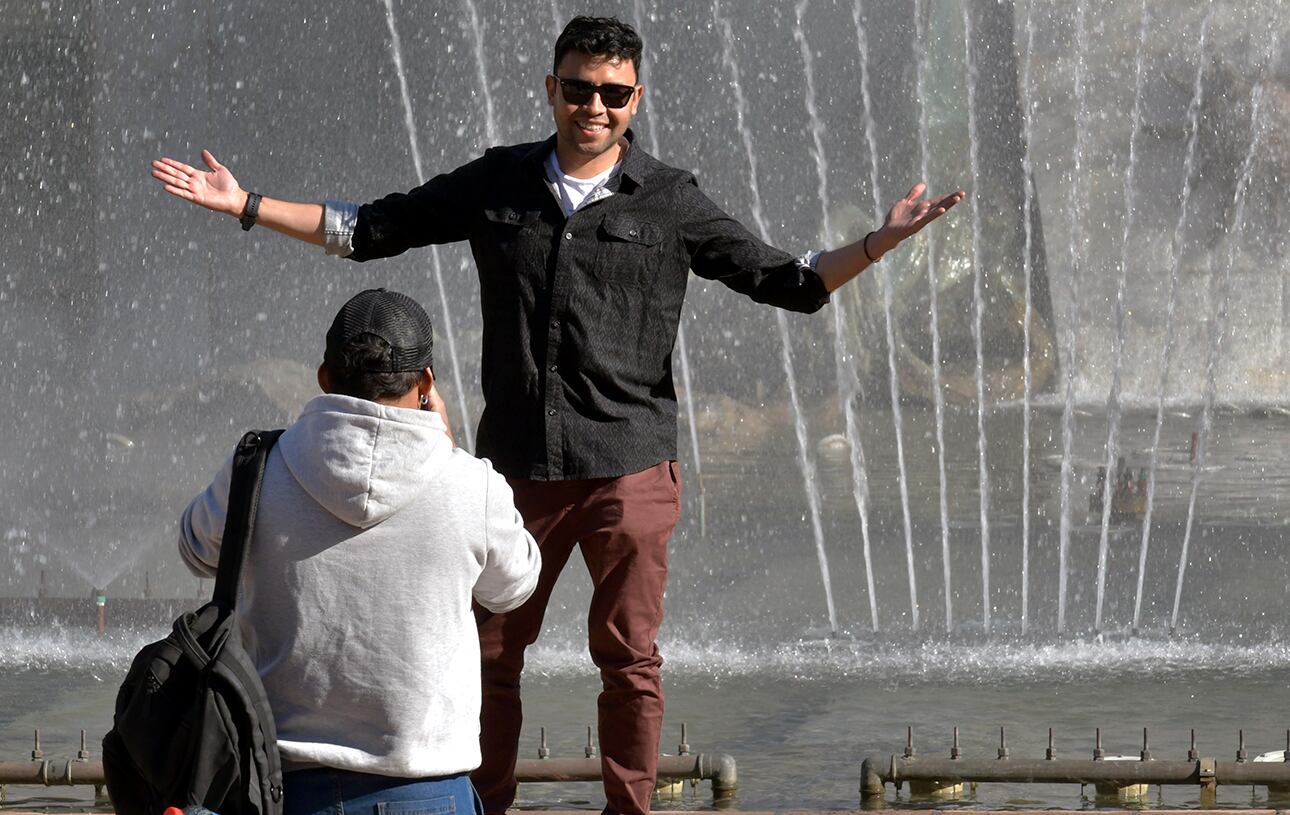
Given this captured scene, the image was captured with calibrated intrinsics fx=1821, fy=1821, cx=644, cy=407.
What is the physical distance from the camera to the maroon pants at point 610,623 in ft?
9.80

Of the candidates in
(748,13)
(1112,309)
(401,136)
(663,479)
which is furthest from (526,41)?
(663,479)

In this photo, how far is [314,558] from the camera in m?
2.07

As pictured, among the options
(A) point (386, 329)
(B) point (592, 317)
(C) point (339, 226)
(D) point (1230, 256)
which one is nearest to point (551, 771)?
(B) point (592, 317)

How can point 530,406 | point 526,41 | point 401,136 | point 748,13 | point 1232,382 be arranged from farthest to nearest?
point 1232,382 → point 748,13 → point 401,136 → point 526,41 → point 530,406

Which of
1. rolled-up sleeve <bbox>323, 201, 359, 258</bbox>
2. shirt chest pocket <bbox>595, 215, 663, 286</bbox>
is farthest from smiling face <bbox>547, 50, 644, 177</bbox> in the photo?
rolled-up sleeve <bbox>323, 201, 359, 258</bbox>

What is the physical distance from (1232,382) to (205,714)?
26615 mm

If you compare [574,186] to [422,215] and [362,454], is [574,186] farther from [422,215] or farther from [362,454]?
[362,454]

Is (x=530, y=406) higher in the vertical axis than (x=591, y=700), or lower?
higher

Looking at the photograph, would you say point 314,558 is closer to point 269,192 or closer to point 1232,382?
point 269,192

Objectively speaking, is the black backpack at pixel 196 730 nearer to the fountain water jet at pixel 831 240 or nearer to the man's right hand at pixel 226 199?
the man's right hand at pixel 226 199

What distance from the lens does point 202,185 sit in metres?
2.98

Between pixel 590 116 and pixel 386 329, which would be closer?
pixel 386 329

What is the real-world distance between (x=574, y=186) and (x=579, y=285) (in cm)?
19

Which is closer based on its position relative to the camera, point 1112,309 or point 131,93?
point 131,93
